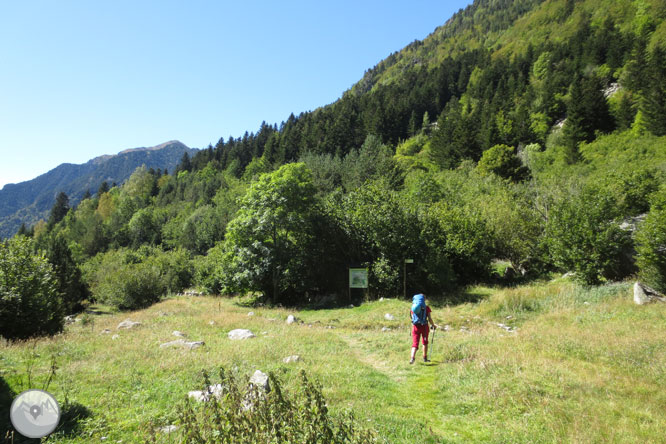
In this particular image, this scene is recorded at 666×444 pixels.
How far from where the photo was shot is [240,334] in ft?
41.6

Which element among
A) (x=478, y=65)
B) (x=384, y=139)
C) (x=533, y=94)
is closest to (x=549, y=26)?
(x=478, y=65)

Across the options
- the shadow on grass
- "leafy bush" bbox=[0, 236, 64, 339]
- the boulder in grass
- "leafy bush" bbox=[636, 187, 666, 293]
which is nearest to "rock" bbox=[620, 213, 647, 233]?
"leafy bush" bbox=[636, 187, 666, 293]

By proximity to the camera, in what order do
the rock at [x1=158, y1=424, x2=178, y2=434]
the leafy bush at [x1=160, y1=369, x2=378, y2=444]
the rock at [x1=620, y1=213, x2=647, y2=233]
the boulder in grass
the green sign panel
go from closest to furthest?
the leafy bush at [x1=160, y1=369, x2=378, y2=444]
the rock at [x1=158, y1=424, x2=178, y2=434]
the boulder in grass
the rock at [x1=620, y1=213, x2=647, y2=233]
the green sign panel

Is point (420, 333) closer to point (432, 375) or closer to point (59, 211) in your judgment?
point (432, 375)

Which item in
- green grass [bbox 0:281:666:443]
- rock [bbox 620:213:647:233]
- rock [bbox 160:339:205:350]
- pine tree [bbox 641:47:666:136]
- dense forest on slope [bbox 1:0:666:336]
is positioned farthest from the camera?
pine tree [bbox 641:47:666:136]

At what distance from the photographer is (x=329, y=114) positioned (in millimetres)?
97750

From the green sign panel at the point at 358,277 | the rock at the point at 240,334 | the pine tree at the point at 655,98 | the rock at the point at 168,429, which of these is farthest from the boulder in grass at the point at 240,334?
the pine tree at the point at 655,98

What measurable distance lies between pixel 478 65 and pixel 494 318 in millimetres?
118148

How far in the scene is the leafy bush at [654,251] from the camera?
48.6ft

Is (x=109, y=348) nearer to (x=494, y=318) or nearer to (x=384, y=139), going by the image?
(x=494, y=318)

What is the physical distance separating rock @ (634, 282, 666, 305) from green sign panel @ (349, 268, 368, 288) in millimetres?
13894

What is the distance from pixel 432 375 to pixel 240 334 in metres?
8.05

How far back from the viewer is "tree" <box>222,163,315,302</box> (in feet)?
80.5

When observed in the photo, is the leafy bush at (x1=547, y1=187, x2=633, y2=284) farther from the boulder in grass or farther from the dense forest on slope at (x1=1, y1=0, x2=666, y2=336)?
the boulder in grass
